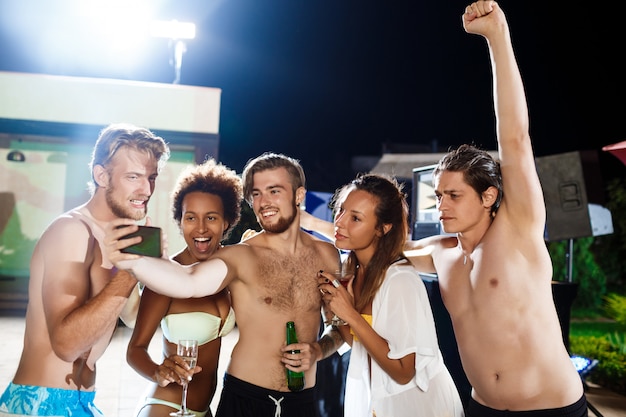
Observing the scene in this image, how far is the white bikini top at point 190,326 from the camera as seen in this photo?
2.82 m

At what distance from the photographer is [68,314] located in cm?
210

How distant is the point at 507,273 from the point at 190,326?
1.47m

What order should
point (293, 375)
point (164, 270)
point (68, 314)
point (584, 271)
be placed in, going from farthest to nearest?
point (584, 271)
point (293, 375)
point (164, 270)
point (68, 314)

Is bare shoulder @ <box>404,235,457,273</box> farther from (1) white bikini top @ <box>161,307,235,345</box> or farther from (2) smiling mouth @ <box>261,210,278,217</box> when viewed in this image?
(1) white bikini top @ <box>161,307,235,345</box>

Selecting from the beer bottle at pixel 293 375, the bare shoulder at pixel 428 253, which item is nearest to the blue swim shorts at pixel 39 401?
the beer bottle at pixel 293 375

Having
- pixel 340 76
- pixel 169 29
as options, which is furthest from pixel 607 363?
pixel 340 76

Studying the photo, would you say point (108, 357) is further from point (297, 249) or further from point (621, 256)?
point (621, 256)

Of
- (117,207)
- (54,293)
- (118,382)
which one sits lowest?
(118,382)

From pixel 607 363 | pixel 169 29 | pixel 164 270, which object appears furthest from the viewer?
pixel 169 29

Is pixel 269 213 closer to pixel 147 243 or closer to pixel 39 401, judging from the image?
pixel 147 243

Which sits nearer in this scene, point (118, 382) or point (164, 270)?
point (164, 270)

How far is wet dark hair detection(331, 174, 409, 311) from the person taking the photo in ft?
9.17

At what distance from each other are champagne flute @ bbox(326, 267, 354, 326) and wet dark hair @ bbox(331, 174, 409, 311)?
11cm

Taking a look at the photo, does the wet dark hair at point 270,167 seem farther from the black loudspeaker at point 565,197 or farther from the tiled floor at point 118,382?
the black loudspeaker at point 565,197
